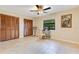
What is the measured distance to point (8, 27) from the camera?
7270mm

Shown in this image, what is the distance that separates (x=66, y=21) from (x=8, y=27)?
14.5 feet

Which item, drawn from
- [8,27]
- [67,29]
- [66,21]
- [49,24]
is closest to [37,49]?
[67,29]

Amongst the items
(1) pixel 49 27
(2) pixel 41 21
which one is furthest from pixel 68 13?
(2) pixel 41 21

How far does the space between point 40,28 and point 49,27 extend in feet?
4.75

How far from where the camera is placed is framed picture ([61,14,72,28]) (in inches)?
253

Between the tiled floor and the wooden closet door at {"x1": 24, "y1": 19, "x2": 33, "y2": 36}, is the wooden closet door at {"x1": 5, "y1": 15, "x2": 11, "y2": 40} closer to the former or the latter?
the tiled floor

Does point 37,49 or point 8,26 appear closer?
point 37,49

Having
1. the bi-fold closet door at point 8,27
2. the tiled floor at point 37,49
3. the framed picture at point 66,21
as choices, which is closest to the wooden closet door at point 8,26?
the bi-fold closet door at point 8,27

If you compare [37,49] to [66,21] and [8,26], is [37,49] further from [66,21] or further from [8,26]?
[8,26]

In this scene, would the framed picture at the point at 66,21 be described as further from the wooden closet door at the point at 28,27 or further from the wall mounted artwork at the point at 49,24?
the wooden closet door at the point at 28,27

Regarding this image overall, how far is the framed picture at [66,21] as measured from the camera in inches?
253

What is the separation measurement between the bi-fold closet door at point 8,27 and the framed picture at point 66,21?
3.93 metres

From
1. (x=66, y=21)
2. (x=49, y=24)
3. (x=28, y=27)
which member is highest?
(x=66, y=21)
